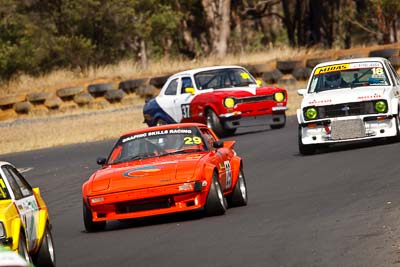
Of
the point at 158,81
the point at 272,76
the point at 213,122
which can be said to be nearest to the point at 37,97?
the point at 158,81

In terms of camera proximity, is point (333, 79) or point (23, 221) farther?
point (333, 79)

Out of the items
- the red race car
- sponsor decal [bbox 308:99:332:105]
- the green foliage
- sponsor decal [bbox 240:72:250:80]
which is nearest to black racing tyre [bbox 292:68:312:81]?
the red race car

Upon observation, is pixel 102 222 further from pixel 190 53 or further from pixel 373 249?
pixel 190 53

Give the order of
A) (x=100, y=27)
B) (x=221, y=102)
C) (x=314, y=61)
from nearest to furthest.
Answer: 1. (x=221, y=102)
2. (x=314, y=61)
3. (x=100, y=27)

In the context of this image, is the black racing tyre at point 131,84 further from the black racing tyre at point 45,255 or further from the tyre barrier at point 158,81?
the black racing tyre at point 45,255

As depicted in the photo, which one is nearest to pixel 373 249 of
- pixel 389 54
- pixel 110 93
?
pixel 389 54

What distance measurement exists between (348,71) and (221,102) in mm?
5902

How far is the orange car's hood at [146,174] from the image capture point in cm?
1218

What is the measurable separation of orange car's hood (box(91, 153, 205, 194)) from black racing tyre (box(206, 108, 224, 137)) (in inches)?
489

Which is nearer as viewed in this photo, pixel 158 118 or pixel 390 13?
pixel 158 118

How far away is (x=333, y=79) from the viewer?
19.6 m

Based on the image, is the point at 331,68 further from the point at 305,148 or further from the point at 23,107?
the point at 23,107

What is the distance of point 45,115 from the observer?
3994 cm

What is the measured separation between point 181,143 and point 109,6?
134 feet
